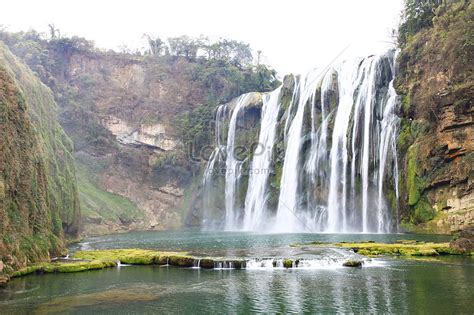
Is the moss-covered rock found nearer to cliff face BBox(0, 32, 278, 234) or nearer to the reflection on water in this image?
the reflection on water

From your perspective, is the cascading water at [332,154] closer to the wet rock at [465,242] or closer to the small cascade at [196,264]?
the wet rock at [465,242]

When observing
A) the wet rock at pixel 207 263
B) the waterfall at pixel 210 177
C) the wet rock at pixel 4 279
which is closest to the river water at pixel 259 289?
the wet rock at pixel 4 279

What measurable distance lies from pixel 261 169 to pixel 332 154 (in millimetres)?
13791

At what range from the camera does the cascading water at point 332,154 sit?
47.4 metres

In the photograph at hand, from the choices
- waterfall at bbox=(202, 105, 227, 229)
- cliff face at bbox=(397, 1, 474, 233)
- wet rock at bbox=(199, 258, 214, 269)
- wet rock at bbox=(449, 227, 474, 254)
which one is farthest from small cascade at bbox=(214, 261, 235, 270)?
waterfall at bbox=(202, 105, 227, 229)

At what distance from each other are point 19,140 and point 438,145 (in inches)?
1286

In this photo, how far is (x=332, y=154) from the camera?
52406 millimetres

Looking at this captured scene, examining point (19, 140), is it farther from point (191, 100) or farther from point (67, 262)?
point (191, 100)

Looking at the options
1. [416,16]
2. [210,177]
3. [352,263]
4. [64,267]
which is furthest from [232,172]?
[64,267]

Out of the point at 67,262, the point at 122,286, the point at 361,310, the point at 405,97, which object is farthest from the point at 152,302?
the point at 405,97

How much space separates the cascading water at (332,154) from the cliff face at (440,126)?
2.21 meters

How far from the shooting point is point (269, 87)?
86.1 metres

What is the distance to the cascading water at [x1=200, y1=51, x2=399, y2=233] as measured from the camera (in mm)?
47438

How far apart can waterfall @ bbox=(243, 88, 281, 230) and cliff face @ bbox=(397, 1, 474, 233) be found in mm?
20619
